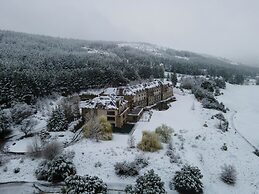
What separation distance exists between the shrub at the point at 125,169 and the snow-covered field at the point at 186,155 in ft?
2.35

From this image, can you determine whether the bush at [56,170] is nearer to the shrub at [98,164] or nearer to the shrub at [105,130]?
the shrub at [98,164]

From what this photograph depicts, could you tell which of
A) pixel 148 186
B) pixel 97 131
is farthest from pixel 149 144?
pixel 148 186

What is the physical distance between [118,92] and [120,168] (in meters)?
33.4

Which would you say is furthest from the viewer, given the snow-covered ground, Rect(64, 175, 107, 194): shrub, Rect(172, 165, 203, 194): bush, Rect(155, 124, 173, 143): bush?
the snow-covered ground

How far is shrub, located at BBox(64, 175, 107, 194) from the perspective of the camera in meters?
32.2

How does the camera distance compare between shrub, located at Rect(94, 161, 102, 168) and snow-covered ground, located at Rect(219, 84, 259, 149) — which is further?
snow-covered ground, located at Rect(219, 84, 259, 149)

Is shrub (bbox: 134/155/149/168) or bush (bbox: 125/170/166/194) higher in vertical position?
bush (bbox: 125/170/166/194)

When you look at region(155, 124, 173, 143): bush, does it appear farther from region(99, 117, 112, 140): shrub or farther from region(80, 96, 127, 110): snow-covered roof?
region(80, 96, 127, 110): snow-covered roof

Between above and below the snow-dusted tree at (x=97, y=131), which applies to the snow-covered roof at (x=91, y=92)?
below

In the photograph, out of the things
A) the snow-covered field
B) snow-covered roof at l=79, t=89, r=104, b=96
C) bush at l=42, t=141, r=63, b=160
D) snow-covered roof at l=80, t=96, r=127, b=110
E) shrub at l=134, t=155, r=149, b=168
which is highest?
snow-covered roof at l=80, t=96, r=127, b=110

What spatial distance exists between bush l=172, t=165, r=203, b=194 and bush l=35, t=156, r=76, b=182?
44.6 ft

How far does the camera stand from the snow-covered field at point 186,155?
127 feet

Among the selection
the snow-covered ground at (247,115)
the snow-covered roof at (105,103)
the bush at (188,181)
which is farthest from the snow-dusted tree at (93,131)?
the snow-covered ground at (247,115)

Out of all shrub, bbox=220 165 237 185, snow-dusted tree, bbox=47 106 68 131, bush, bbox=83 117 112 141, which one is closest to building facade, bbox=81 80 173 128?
snow-dusted tree, bbox=47 106 68 131
